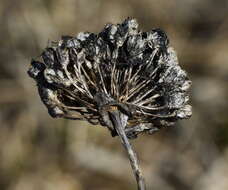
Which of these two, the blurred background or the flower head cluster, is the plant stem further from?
the blurred background

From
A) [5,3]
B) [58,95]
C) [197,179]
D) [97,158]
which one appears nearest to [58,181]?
[97,158]

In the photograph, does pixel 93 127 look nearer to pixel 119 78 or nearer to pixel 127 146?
pixel 119 78

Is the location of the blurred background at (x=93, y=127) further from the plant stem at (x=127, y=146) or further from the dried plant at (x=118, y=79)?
the plant stem at (x=127, y=146)

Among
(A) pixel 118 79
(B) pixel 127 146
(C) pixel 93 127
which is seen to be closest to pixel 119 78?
(A) pixel 118 79

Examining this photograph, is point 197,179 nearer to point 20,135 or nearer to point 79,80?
point 20,135

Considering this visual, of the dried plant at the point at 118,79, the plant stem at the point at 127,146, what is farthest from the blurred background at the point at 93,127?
the plant stem at the point at 127,146

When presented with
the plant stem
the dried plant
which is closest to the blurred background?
the dried plant
